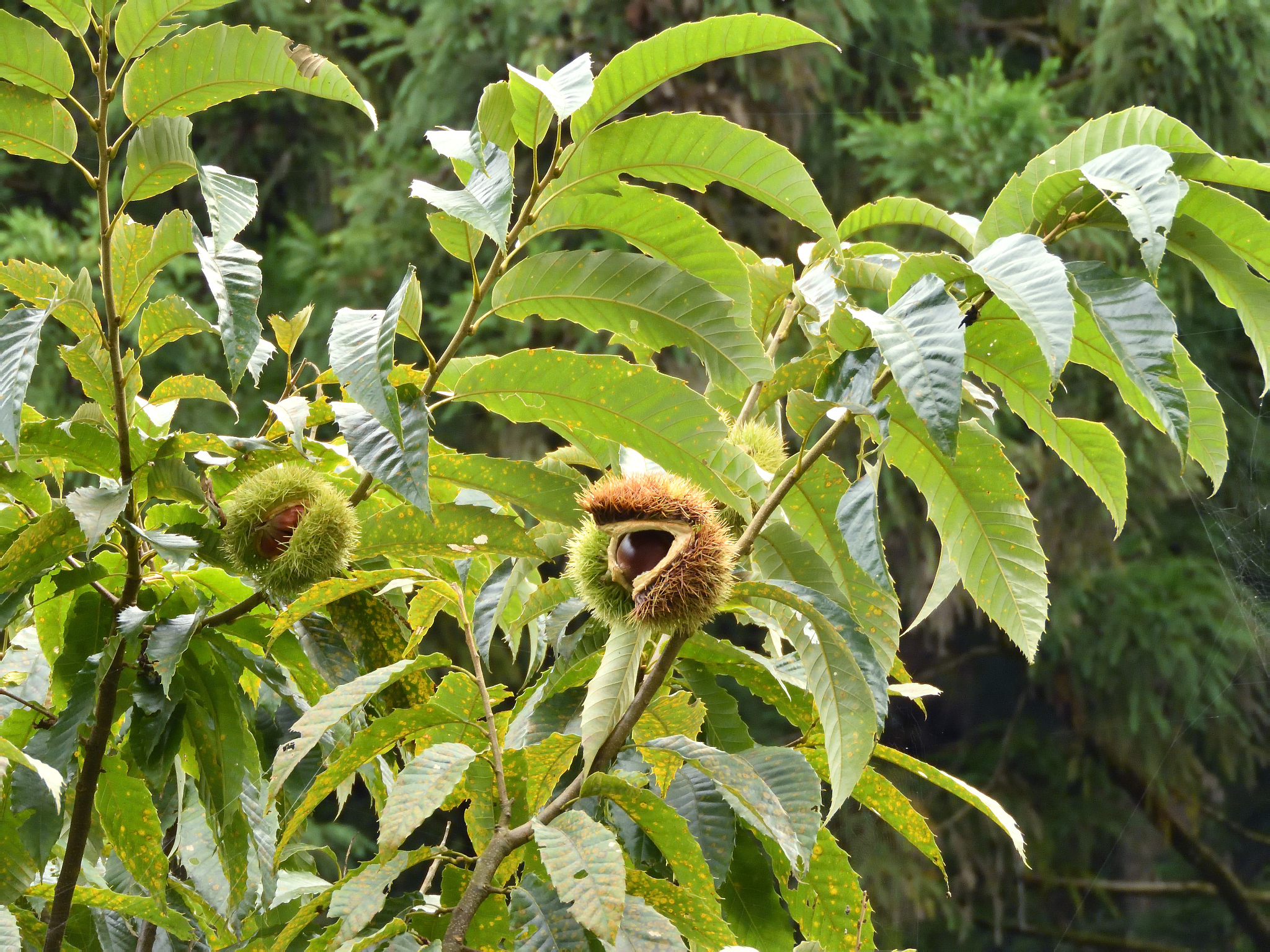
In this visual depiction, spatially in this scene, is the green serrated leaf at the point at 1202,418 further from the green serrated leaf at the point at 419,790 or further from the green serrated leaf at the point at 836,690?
the green serrated leaf at the point at 419,790

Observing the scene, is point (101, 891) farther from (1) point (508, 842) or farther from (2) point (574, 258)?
(2) point (574, 258)

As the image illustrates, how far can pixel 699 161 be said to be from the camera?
1.79 feet

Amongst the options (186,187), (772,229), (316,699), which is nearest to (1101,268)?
(316,699)

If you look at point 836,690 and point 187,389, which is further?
point 187,389

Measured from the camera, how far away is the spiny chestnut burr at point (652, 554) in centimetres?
54

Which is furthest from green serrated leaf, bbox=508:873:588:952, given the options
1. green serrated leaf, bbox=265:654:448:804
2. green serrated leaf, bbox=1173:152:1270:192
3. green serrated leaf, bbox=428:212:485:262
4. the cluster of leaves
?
green serrated leaf, bbox=1173:152:1270:192

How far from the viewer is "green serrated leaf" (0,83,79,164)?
59cm

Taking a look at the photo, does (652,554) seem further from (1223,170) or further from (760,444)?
(1223,170)

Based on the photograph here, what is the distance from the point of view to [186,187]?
525cm

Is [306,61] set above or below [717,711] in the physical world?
above

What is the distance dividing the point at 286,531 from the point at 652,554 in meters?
0.23

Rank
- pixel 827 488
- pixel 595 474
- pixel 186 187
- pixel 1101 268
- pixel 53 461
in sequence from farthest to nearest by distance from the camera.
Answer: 1. pixel 186 187
2. pixel 595 474
3. pixel 53 461
4. pixel 827 488
5. pixel 1101 268

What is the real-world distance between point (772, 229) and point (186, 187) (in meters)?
2.81

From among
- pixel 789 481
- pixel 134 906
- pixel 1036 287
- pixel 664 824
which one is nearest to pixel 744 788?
pixel 664 824
